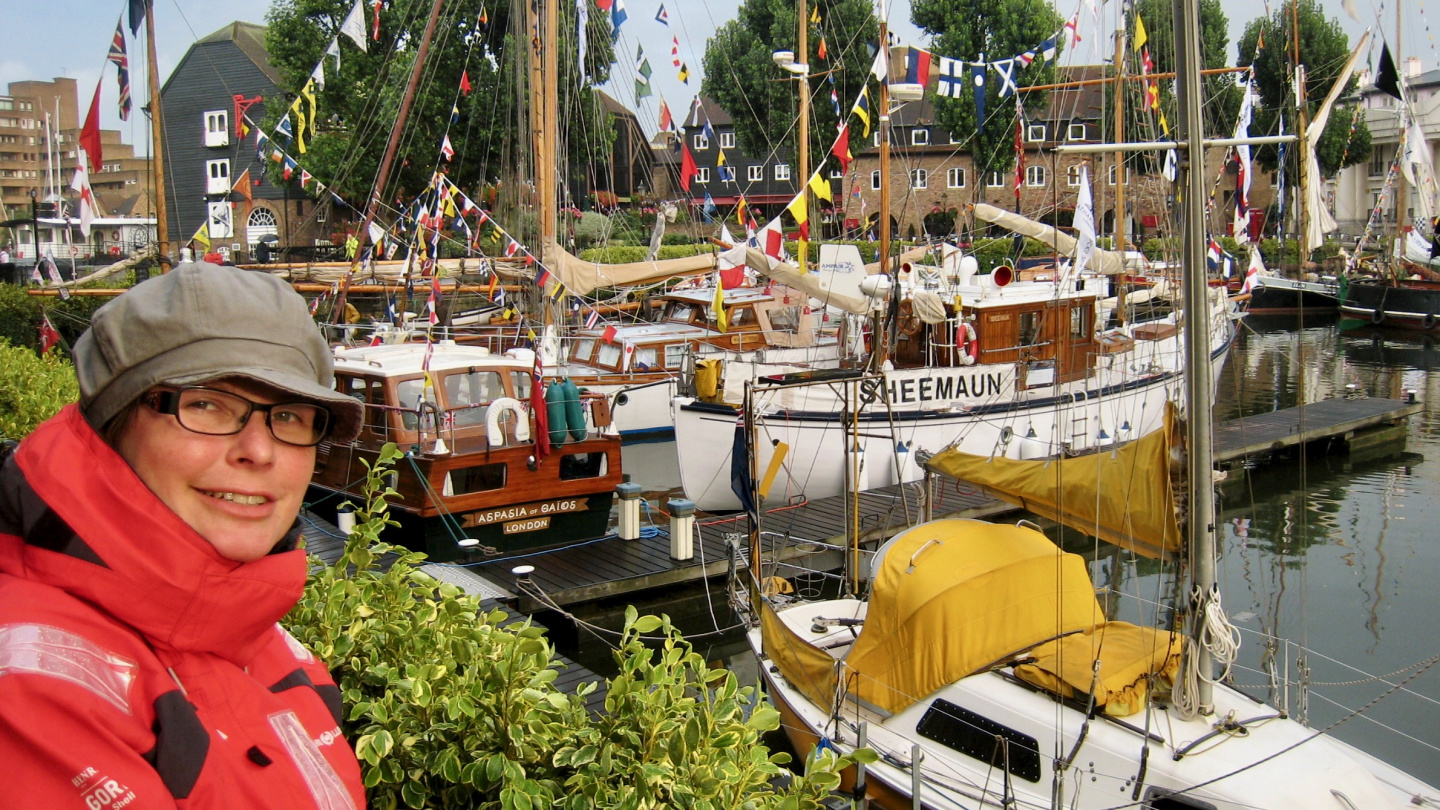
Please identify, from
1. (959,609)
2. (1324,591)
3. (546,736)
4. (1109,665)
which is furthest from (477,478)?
(1324,591)

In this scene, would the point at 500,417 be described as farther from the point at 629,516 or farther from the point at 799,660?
the point at 799,660

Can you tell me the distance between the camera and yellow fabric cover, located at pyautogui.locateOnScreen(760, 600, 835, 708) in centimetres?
898

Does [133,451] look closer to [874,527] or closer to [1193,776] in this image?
[1193,776]

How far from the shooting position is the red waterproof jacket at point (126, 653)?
1506 millimetres

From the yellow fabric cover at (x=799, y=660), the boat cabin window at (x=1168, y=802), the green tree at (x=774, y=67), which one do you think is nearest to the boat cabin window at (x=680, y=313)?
the yellow fabric cover at (x=799, y=660)

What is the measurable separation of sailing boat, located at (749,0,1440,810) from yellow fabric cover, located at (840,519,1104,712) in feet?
0.04

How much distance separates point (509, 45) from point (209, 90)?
77.6 ft

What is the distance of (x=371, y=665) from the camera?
3521 millimetres

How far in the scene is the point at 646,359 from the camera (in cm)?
2214

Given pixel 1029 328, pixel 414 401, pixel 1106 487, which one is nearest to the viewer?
pixel 1106 487

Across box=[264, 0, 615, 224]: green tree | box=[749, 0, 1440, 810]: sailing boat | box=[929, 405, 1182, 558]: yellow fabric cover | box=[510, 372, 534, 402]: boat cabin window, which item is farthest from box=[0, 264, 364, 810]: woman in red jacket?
box=[264, 0, 615, 224]: green tree

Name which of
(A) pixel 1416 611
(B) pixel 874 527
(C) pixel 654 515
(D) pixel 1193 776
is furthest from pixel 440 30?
(D) pixel 1193 776

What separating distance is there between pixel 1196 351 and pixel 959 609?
2464 millimetres

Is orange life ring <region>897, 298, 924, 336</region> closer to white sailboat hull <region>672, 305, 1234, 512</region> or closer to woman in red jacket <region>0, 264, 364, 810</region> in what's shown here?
white sailboat hull <region>672, 305, 1234, 512</region>
